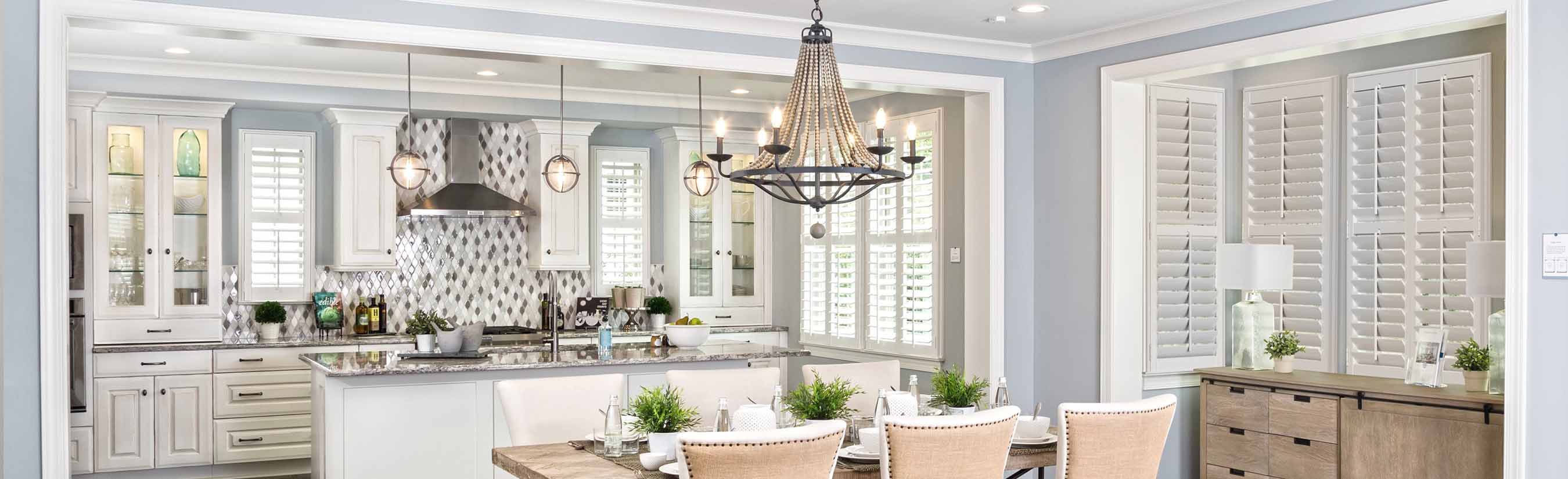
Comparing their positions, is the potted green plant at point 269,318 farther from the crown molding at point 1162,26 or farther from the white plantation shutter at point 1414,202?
the white plantation shutter at point 1414,202

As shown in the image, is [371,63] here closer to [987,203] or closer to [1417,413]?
[987,203]

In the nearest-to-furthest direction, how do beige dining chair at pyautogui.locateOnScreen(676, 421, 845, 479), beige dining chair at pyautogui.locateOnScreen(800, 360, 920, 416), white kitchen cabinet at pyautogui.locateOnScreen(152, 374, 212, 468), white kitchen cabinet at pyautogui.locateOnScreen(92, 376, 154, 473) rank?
beige dining chair at pyautogui.locateOnScreen(676, 421, 845, 479), beige dining chair at pyautogui.locateOnScreen(800, 360, 920, 416), white kitchen cabinet at pyautogui.locateOnScreen(92, 376, 154, 473), white kitchen cabinet at pyautogui.locateOnScreen(152, 374, 212, 468)

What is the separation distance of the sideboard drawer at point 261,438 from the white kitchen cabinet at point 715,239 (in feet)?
8.13

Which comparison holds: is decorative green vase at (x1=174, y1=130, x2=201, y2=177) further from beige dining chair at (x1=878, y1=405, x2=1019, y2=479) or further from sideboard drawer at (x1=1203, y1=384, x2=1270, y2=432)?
sideboard drawer at (x1=1203, y1=384, x2=1270, y2=432)

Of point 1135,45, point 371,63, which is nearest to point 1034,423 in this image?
point 1135,45

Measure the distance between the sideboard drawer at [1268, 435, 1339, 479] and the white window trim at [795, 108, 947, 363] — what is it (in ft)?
6.21

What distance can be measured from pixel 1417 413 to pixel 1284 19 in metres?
1.60

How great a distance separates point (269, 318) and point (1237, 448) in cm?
522

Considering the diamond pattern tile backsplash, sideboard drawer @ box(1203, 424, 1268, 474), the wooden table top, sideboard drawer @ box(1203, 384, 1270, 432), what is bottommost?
sideboard drawer @ box(1203, 424, 1268, 474)

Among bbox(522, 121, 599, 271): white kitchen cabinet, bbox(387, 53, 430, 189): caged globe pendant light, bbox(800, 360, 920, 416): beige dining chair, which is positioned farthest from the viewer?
bbox(522, 121, 599, 271): white kitchen cabinet

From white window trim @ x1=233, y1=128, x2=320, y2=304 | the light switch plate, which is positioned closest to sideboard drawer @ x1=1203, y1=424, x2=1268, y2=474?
the light switch plate

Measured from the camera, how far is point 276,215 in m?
6.95

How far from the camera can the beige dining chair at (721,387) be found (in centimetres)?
438

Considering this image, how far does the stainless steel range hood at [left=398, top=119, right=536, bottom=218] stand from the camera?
7.06 m
